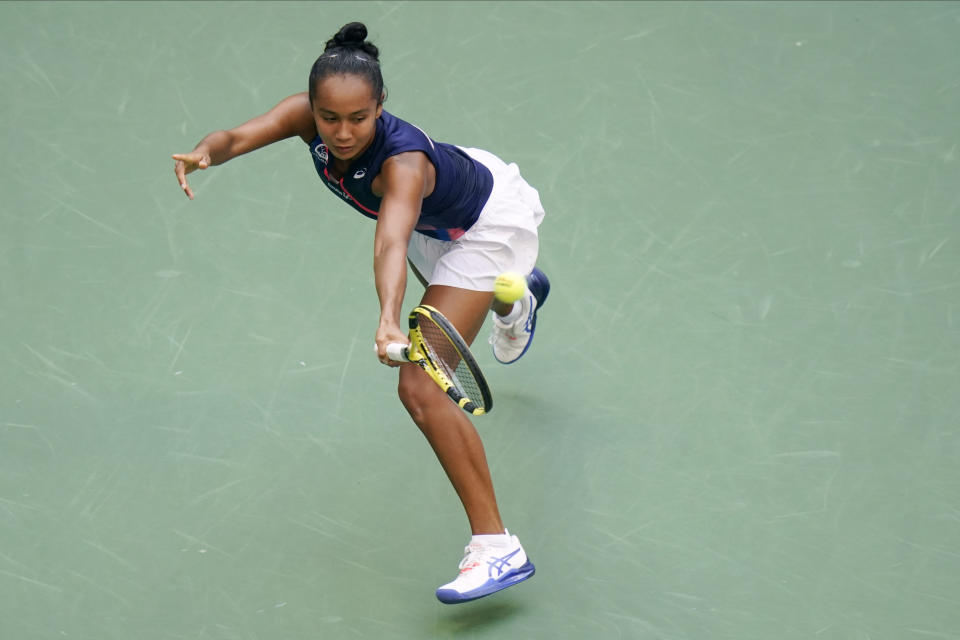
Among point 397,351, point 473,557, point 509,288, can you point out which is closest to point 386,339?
point 397,351

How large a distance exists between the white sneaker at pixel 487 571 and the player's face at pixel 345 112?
1219 millimetres

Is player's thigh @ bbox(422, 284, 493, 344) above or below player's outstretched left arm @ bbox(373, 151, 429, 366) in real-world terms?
below

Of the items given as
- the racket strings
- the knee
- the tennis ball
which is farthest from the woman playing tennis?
the tennis ball

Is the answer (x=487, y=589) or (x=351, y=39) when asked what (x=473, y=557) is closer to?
(x=487, y=589)

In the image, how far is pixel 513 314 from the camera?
13.0 feet

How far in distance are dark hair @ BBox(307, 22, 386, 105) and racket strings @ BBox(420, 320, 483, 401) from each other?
71cm

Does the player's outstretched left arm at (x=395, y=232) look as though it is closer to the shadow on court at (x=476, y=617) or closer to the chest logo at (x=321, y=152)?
the chest logo at (x=321, y=152)

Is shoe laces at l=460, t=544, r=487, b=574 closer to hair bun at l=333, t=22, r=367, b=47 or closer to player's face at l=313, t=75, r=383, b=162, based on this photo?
player's face at l=313, t=75, r=383, b=162

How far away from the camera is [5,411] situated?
392 centimetres

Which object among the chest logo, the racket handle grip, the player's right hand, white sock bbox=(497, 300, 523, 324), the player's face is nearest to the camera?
the racket handle grip

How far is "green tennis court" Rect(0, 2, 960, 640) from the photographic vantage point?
11.0ft

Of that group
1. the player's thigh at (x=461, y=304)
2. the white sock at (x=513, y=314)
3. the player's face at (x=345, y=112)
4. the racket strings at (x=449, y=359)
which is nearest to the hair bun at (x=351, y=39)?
the player's face at (x=345, y=112)

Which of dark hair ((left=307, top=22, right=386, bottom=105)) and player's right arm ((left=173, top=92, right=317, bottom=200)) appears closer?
dark hair ((left=307, top=22, right=386, bottom=105))

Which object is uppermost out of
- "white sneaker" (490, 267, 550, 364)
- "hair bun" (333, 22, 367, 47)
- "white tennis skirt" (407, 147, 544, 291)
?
"hair bun" (333, 22, 367, 47)
